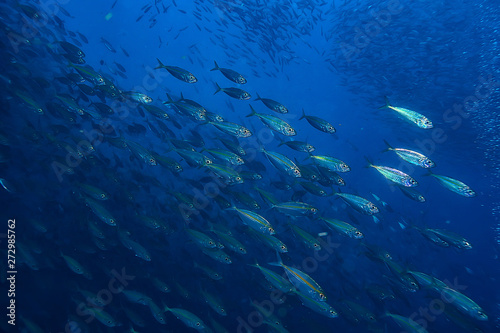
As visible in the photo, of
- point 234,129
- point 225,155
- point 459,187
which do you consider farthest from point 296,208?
point 459,187

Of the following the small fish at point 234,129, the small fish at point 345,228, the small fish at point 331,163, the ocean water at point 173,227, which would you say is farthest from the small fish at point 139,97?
the small fish at point 345,228

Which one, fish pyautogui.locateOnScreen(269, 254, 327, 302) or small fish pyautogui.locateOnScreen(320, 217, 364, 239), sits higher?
small fish pyautogui.locateOnScreen(320, 217, 364, 239)

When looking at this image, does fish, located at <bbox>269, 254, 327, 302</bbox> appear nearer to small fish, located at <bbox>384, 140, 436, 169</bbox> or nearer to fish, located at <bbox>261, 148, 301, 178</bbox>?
fish, located at <bbox>261, 148, 301, 178</bbox>

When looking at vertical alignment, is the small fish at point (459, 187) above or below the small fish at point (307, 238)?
above

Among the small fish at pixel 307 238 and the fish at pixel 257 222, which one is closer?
the fish at pixel 257 222

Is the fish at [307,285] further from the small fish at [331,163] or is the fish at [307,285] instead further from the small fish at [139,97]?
the small fish at [139,97]

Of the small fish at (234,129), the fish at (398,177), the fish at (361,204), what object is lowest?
the small fish at (234,129)

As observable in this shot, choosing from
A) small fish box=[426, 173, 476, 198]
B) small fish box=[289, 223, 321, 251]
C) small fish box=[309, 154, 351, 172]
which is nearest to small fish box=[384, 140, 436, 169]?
small fish box=[426, 173, 476, 198]

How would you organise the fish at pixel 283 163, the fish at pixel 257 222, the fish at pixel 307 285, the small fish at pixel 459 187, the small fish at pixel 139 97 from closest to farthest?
the fish at pixel 307 285
the fish at pixel 257 222
the fish at pixel 283 163
the small fish at pixel 459 187
the small fish at pixel 139 97

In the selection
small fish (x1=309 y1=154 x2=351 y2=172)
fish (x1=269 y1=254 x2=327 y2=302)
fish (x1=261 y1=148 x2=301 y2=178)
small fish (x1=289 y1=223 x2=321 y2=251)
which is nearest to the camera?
fish (x1=269 y1=254 x2=327 y2=302)

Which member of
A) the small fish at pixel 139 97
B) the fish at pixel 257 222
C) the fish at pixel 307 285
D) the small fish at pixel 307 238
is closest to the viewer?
the fish at pixel 307 285

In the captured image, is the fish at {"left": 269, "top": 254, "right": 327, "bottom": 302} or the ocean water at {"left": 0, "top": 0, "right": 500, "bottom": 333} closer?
the fish at {"left": 269, "top": 254, "right": 327, "bottom": 302}

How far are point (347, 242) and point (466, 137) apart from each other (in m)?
19.0

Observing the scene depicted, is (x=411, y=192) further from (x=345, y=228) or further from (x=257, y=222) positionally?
(x=257, y=222)
